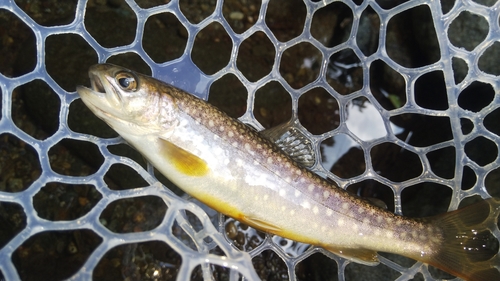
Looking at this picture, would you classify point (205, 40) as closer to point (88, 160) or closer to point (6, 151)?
point (88, 160)

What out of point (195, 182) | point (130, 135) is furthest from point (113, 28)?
point (195, 182)

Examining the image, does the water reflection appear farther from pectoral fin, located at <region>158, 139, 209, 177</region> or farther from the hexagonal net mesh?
pectoral fin, located at <region>158, 139, 209, 177</region>

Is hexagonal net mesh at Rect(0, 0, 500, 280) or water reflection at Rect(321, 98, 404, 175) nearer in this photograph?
hexagonal net mesh at Rect(0, 0, 500, 280)

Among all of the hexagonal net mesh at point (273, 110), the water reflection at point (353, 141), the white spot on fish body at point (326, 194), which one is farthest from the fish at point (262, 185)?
the water reflection at point (353, 141)

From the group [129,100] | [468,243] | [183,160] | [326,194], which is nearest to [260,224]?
[326,194]

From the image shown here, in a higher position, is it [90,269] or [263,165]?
[263,165]

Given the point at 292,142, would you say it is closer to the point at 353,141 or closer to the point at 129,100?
the point at 129,100

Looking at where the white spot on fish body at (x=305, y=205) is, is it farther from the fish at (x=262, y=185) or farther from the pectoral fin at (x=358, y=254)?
the pectoral fin at (x=358, y=254)

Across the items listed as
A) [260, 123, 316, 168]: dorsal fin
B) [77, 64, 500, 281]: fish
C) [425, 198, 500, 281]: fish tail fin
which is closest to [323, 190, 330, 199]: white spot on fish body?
[77, 64, 500, 281]: fish
